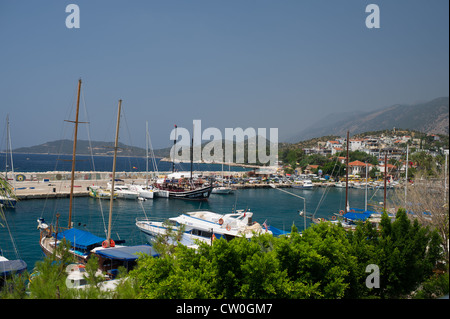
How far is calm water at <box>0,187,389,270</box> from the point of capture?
57.4 feet

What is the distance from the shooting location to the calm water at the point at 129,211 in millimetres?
17484

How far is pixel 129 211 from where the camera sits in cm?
2659

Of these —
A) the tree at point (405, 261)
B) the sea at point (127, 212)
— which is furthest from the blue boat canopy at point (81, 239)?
the tree at point (405, 261)

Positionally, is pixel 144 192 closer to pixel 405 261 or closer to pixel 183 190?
pixel 183 190

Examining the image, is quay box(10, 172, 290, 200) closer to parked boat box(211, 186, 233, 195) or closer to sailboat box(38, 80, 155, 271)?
parked boat box(211, 186, 233, 195)

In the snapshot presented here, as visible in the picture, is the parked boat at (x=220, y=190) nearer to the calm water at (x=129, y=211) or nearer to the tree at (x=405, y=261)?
the calm water at (x=129, y=211)

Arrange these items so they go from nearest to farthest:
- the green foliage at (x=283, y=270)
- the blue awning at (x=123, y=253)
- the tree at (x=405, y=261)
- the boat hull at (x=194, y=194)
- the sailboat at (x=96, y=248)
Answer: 1. the green foliage at (x=283, y=270)
2. the tree at (x=405, y=261)
3. the blue awning at (x=123, y=253)
4. the sailboat at (x=96, y=248)
5. the boat hull at (x=194, y=194)

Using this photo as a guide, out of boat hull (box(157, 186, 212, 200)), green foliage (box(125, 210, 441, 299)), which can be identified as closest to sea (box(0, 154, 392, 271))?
boat hull (box(157, 186, 212, 200))

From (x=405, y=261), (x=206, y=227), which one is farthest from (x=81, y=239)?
(x=405, y=261)

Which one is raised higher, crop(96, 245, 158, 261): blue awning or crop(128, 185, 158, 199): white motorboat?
crop(96, 245, 158, 261): blue awning

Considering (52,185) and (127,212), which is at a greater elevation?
(52,185)
